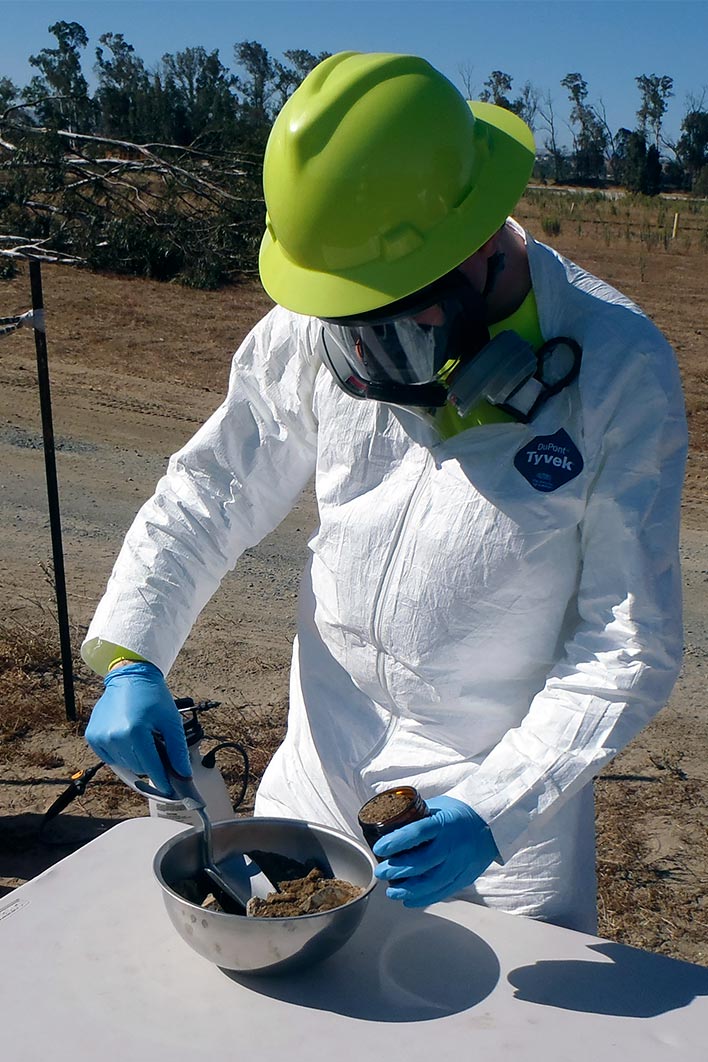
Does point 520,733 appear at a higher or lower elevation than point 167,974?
higher

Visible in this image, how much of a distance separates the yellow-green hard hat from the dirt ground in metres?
2.22

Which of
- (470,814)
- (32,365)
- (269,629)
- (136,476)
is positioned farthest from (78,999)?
(32,365)

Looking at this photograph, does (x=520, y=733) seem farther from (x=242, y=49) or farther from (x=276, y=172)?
(x=242, y=49)

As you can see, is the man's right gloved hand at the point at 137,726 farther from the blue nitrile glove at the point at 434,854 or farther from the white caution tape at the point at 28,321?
the white caution tape at the point at 28,321

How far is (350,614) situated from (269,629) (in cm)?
336

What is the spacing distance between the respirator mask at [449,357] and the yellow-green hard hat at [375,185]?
53mm

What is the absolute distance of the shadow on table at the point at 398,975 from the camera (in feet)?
4.92

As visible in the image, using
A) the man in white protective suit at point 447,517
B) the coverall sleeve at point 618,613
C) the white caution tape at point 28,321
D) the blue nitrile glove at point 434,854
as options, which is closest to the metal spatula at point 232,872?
the man in white protective suit at point 447,517

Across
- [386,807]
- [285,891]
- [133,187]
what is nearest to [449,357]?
[386,807]

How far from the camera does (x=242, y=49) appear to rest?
1850 inches

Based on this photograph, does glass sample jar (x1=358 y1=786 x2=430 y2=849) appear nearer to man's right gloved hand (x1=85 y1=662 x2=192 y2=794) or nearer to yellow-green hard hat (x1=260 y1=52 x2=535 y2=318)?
man's right gloved hand (x1=85 y1=662 x2=192 y2=794)

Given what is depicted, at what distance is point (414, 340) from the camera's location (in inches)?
65.8

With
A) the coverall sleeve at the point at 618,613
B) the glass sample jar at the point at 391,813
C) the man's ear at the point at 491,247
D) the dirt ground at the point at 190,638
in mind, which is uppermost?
the man's ear at the point at 491,247

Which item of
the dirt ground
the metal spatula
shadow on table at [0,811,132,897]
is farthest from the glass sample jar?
shadow on table at [0,811,132,897]
